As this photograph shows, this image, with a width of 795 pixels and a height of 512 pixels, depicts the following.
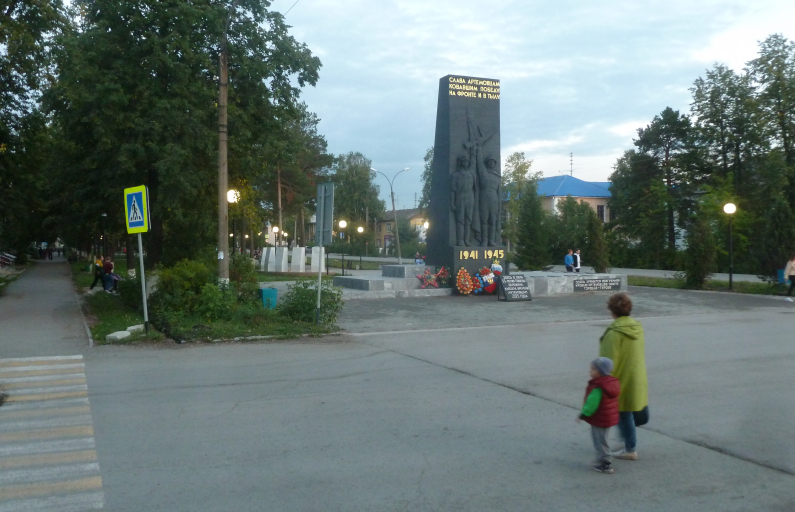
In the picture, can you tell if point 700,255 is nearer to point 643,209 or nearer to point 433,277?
point 433,277

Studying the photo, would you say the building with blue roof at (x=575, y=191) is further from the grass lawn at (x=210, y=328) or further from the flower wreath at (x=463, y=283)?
the grass lawn at (x=210, y=328)

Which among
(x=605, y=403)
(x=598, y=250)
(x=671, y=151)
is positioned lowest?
(x=605, y=403)

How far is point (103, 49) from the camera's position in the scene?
17406 mm

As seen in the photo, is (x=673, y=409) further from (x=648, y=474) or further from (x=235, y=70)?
(x=235, y=70)

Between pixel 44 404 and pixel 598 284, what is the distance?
22276mm

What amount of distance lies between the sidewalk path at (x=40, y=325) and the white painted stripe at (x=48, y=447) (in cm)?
630

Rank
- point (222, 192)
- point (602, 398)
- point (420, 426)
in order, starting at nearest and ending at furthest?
point (602, 398) < point (420, 426) < point (222, 192)

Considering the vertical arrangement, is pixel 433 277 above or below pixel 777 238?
below

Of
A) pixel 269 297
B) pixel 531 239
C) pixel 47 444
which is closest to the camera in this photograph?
pixel 47 444

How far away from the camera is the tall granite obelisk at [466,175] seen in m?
25.0

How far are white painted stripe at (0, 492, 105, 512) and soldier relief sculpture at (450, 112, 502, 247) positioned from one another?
2053cm

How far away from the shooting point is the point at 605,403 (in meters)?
5.54

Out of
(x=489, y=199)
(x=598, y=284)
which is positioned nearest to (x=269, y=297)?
(x=489, y=199)

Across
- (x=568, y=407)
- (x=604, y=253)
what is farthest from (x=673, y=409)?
(x=604, y=253)
